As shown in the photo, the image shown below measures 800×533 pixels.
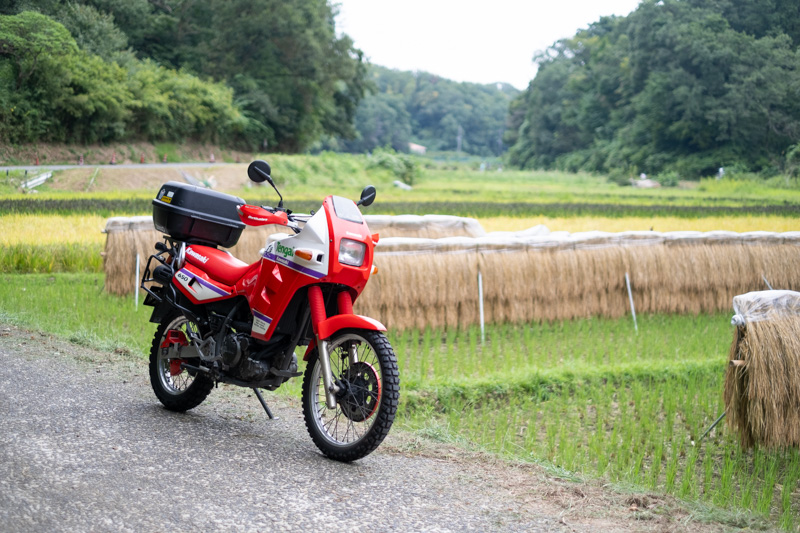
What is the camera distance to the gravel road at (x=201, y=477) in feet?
11.1

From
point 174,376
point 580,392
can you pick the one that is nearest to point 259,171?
point 174,376

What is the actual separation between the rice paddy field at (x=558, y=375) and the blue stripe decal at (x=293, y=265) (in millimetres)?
1477

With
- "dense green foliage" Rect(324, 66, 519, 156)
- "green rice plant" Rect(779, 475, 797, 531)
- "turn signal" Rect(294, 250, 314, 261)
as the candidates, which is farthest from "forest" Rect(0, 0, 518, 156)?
Result: "dense green foliage" Rect(324, 66, 519, 156)

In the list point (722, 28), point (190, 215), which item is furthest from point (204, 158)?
point (190, 215)

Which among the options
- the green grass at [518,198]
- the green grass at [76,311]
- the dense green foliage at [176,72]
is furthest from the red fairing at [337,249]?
the green grass at [518,198]

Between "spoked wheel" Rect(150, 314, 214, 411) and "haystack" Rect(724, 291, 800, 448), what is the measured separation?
11.8ft

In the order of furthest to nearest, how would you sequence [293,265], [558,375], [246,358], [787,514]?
[558,375]
[246,358]
[293,265]
[787,514]

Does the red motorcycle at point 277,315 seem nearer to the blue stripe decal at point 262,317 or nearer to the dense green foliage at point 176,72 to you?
the blue stripe decal at point 262,317

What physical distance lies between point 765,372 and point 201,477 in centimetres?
377

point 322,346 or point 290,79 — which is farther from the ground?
point 290,79

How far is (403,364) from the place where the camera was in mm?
7707

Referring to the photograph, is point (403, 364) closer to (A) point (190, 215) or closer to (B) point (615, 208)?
(A) point (190, 215)

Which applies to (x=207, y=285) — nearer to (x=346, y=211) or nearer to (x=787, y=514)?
(x=346, y=211)

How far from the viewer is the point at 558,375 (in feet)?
23.8
